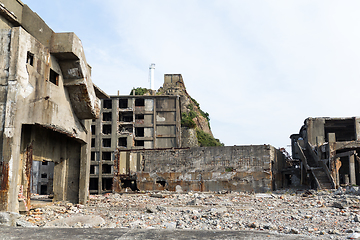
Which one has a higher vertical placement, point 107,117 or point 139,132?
point 107,117

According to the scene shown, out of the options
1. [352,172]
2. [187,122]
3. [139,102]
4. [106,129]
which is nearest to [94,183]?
[106,129]

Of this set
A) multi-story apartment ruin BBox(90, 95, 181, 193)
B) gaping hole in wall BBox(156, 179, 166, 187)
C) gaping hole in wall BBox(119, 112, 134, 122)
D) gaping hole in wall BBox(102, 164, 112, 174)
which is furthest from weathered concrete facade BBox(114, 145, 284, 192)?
gaping hole in wall BBox(119, 112, 134, 122)

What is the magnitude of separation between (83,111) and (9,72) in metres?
4.23

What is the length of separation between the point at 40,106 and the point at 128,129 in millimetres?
25120

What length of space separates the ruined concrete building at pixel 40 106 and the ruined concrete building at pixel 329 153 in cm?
1515

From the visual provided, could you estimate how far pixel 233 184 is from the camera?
21.3 meters

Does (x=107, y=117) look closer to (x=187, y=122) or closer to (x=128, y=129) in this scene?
(x=128, y=129)

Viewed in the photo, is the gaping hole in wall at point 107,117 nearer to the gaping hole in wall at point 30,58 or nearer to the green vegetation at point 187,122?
the green vegetation at point 187,122

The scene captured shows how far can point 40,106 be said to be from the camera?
11039 mm

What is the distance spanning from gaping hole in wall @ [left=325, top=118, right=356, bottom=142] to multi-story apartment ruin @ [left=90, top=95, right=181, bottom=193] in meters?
15.2

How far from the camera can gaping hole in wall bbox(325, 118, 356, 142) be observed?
86.4ft

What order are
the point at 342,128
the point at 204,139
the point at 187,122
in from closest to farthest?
the point at 342,128
the point at 187,122
the point at 204,139

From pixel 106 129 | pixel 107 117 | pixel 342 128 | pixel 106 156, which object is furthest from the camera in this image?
pixel 106 129

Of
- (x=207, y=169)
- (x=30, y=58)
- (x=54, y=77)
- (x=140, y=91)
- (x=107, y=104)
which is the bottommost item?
(x=207, y=169)
